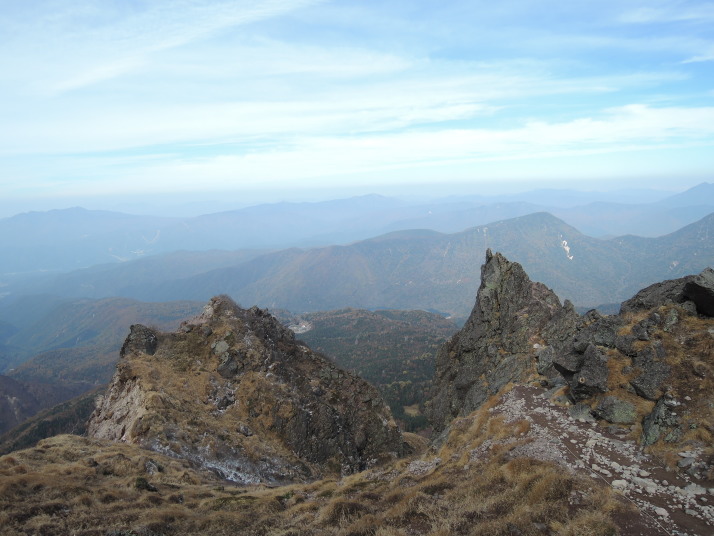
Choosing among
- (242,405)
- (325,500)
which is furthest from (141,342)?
(325,500)

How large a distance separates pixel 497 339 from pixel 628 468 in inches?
1015

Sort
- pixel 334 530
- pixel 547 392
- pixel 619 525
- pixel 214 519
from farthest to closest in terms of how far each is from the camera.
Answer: pixel 547 392, pixel 214 519, pixel 334 530, pixel 619 525

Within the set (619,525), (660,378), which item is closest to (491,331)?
(660,378)

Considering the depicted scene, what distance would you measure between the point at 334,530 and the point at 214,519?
5.67 m

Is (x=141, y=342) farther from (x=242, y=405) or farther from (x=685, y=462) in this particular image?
(x=685, y=462)

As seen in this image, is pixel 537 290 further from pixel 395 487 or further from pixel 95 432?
pixel 95 432

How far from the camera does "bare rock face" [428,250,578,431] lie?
113 feet

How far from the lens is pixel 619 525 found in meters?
11.5

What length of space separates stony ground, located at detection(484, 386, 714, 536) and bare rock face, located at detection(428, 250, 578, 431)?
10800mm

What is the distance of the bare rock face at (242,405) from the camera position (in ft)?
99.7

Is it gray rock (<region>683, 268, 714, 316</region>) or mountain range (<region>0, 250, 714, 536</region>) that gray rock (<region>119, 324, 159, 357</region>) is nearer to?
mountain range (<region>0, 250, 714, 536</region>)

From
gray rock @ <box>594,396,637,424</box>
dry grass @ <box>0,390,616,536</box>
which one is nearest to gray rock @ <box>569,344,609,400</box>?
gray rock @ <box>594,396,637,424</box>

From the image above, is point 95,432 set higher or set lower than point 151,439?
lower

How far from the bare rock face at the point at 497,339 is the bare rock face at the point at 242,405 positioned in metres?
8.41
